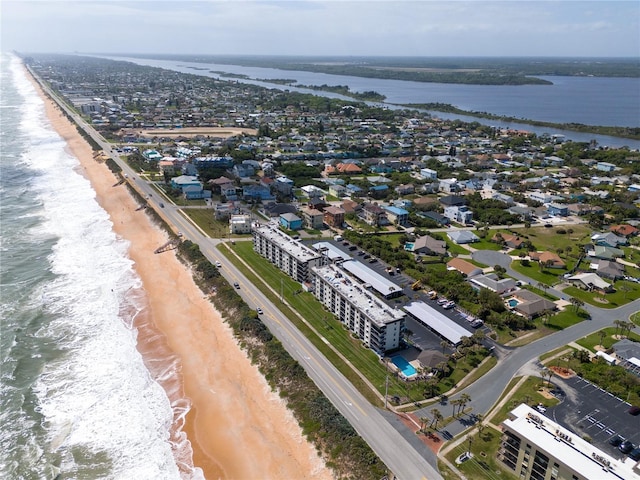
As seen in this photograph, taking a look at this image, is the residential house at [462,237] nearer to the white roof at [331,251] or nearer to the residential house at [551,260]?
the residential house at [551,260]

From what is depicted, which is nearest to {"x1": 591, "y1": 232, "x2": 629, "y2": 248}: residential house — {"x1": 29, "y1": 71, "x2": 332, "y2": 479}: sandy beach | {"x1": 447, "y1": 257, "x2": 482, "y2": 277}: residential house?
{"x1": 447, "y1": 257, "x2": 482, "y2": 277}: residential house

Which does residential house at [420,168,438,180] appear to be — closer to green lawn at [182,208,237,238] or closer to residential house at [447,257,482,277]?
residential house at [447,257,482,277]

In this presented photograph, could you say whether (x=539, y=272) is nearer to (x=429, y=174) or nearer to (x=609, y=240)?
(x=609, y=240)

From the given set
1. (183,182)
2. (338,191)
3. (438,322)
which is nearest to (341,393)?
(438,322)

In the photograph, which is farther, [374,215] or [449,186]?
[449,186]

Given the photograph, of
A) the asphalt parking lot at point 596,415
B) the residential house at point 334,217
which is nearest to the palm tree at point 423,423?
the asphalt parking lot at point 596,415

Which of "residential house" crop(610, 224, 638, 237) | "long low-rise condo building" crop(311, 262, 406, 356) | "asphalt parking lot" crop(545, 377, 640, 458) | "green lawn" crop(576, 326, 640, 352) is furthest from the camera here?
"residential house" crop(610, 224, 638, 237)
